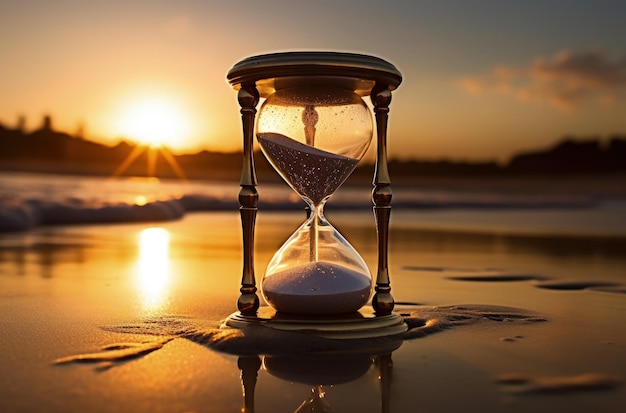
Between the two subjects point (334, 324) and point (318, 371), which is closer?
point (318, 371)

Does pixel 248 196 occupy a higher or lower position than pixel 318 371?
higher

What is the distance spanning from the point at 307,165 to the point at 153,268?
2662 mm

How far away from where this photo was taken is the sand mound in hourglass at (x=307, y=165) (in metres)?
3.08

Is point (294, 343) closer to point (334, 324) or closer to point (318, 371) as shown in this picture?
point (334, 324)

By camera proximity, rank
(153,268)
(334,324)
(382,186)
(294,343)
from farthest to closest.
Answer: (153,268), (382,186), (334,324), (294,343)

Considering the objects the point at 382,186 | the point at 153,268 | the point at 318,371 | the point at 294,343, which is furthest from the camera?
the point at 153,268

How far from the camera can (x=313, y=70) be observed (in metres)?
2.96

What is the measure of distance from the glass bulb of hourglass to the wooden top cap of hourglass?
0.25 feet

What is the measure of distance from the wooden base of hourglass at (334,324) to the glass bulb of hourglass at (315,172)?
0.10 m

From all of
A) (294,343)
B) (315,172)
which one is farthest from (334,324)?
(315,172)

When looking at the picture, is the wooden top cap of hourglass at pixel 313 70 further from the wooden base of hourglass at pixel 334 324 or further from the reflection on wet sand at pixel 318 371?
the reflection on wet sand at pixel 318 371

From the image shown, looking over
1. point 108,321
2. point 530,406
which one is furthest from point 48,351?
point 530,406

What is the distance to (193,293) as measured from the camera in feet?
13.8

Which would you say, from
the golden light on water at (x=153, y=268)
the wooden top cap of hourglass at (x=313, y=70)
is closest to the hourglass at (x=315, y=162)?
the wooden top cap of hourglass at (x=313, y=70)
